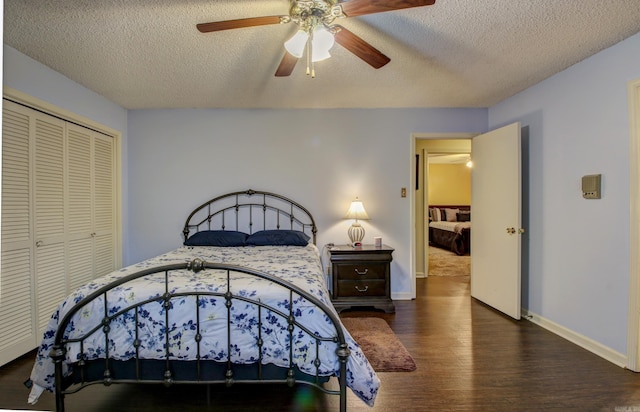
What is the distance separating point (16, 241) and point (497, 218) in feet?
14.2

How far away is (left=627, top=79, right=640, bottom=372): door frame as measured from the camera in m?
2.43

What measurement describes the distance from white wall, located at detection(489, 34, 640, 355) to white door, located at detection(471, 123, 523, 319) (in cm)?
20

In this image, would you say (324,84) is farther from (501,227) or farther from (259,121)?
(501,227)

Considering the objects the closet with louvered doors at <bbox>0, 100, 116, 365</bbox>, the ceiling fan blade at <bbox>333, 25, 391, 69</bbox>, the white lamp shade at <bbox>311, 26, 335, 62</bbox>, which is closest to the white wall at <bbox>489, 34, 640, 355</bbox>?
the ceiling fan blade at <bbox>333, 25, 391, 69</bbox>

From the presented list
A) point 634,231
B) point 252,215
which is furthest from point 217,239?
point 634,231

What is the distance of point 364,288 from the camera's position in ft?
12.2

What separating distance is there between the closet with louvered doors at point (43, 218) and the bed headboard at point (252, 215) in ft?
3.48

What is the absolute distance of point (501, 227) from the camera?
3.60 meters

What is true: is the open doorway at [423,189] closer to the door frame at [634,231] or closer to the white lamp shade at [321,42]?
the door frame at [634,231]

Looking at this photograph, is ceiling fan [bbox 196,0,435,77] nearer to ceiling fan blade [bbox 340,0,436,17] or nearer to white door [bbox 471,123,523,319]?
ceiling fan blade [bbox 340,0,436,17]

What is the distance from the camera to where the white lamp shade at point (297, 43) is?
2035 millimetres

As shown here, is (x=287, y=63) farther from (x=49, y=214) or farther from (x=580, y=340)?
(x=580, y=340)

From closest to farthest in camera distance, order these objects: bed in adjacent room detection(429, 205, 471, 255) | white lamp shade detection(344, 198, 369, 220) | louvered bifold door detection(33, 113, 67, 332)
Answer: louvered bifold door detection(33, 113, 67, 332)
white lamp shade detection(344, 198, 369, 220)
bed in adjacent room detection(429, 205, 471, 255)

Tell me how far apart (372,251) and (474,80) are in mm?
1946
